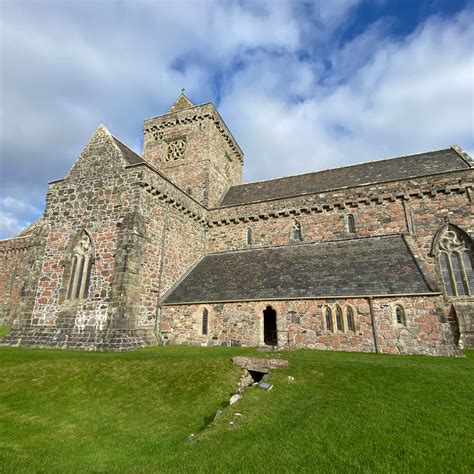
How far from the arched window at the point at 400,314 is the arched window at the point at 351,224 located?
7495 millimetres

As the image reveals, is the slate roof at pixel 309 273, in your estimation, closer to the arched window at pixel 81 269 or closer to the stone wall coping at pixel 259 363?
the arched window at pixel 81 269

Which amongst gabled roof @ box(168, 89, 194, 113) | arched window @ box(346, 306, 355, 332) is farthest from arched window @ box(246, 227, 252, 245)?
gabled roof @ box(168, 89, 194, 113)

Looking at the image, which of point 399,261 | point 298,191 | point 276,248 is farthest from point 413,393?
point 298,191

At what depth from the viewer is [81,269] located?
1756cm

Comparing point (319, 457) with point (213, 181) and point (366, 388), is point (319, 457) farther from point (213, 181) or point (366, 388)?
point (213, 181)

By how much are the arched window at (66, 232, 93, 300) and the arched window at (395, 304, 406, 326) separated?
15.6 m

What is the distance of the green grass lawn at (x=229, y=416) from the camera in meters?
5.06

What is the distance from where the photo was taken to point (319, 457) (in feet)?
16.2

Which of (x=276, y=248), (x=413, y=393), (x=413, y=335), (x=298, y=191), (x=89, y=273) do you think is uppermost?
(x=298, y=191)

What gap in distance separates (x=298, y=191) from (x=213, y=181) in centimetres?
810

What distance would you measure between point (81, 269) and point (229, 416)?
13.9m

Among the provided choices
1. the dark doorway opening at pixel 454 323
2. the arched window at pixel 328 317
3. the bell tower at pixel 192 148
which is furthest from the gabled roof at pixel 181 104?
the dark doorway opening at pixel 454 323

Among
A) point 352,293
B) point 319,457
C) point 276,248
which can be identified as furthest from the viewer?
point 276,248

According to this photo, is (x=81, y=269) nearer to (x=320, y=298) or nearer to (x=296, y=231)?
(x=320, y=298)
